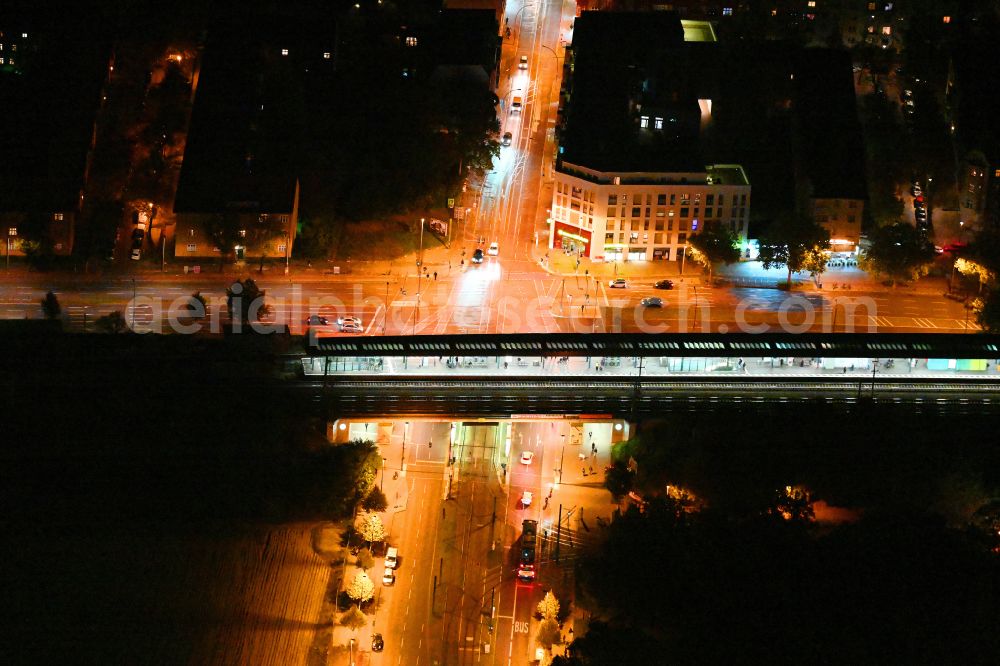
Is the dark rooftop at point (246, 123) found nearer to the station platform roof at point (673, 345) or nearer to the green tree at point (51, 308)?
the green tree at point (51, 308)

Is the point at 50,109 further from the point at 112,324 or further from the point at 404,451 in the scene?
the point at 404,451

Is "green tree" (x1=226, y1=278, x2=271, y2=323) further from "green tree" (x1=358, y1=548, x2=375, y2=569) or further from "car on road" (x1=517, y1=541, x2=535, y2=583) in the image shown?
"car on road" (x1=517, y1=541, x2=535, y2=583)

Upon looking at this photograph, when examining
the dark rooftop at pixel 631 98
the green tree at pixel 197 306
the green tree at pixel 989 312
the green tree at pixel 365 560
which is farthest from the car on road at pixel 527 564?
the green tree at pixel 989 312

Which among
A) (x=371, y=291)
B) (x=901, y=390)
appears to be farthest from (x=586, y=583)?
(x=371, y=291)

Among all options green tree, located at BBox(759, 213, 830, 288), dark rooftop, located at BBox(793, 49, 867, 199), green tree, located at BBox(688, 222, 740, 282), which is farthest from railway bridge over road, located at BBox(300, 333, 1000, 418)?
dark rooftop, located at BBox(793, 49, 867, 199)

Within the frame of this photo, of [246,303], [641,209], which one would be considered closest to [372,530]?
[246,303]

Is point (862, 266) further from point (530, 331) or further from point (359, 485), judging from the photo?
point (359, 485)

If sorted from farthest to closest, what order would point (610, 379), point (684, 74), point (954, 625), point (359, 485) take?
1. point (684, 74)
2. point (610, 379)
3. point (359, 485)
4. point (954, 625)
